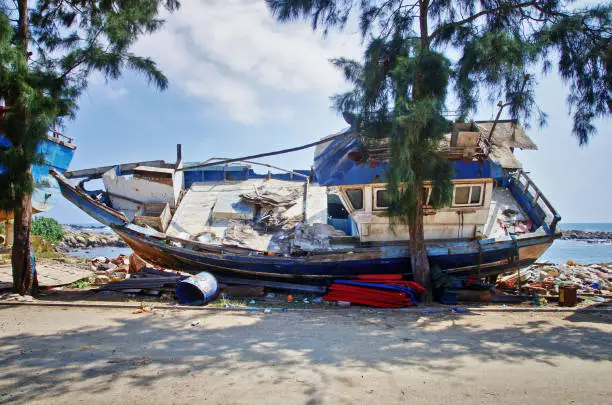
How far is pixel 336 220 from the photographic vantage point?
11.4 metres

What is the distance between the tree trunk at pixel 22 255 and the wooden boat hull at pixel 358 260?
7.29 feet

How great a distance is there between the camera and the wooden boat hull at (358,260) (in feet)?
27.6

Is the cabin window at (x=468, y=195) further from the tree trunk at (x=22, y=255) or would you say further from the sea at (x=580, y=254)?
the sea at (x=580, y=254)

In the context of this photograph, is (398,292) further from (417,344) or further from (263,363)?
(263,363)

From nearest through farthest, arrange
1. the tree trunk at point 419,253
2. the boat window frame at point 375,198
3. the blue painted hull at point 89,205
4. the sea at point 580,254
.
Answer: the tree trunk at point 419,253 < the boat window frame at point 375,198 < the blue painted hull at point 89,205 < the sea at point 580,254

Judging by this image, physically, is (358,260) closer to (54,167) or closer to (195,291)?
(195,291)

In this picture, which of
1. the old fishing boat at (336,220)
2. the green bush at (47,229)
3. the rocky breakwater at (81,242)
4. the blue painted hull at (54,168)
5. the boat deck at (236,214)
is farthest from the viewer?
the rocky breakwater at (81,242)

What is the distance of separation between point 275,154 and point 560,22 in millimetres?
6525

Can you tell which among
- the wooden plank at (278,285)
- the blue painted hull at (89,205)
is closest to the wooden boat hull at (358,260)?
the wooden plank at (278,285)

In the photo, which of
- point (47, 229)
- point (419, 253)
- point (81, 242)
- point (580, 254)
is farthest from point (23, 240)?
point (580, 254)

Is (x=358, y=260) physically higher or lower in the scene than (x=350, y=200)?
lower

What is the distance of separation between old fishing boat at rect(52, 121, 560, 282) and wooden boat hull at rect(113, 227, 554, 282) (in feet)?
0.08

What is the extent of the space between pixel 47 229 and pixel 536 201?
2943 centimetres

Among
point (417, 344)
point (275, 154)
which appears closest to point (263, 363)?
point (417, 344)
